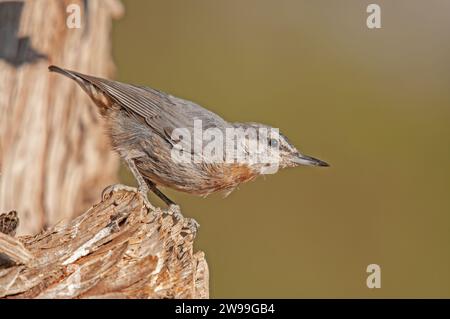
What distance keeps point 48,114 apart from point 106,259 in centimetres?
280

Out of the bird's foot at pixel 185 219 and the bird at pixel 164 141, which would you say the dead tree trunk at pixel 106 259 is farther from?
the bird at pixel 164 141

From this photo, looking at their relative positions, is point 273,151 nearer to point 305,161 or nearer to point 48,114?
point 305,161

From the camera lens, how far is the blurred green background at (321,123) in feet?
23.5

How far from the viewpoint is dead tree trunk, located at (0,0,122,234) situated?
616 cm

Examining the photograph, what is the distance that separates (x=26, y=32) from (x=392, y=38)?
4.22m

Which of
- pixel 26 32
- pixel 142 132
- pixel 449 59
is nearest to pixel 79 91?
pixel 26 32

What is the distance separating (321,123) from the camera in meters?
7.97

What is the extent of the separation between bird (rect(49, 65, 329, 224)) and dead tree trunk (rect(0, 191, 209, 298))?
659 mm

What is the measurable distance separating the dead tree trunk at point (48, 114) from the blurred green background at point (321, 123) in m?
0.78

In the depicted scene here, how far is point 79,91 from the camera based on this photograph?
6.71 meters

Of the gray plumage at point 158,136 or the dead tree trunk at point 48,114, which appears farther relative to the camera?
the dead tree trunk at point 48,114

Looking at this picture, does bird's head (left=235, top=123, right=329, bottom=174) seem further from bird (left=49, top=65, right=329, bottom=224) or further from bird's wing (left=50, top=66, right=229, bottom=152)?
bird's wing (left=50, top=66, right=229, bottom=152)

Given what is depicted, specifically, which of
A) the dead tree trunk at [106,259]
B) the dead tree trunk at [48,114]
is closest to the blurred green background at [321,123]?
the dead tree trunk at [48,114]
